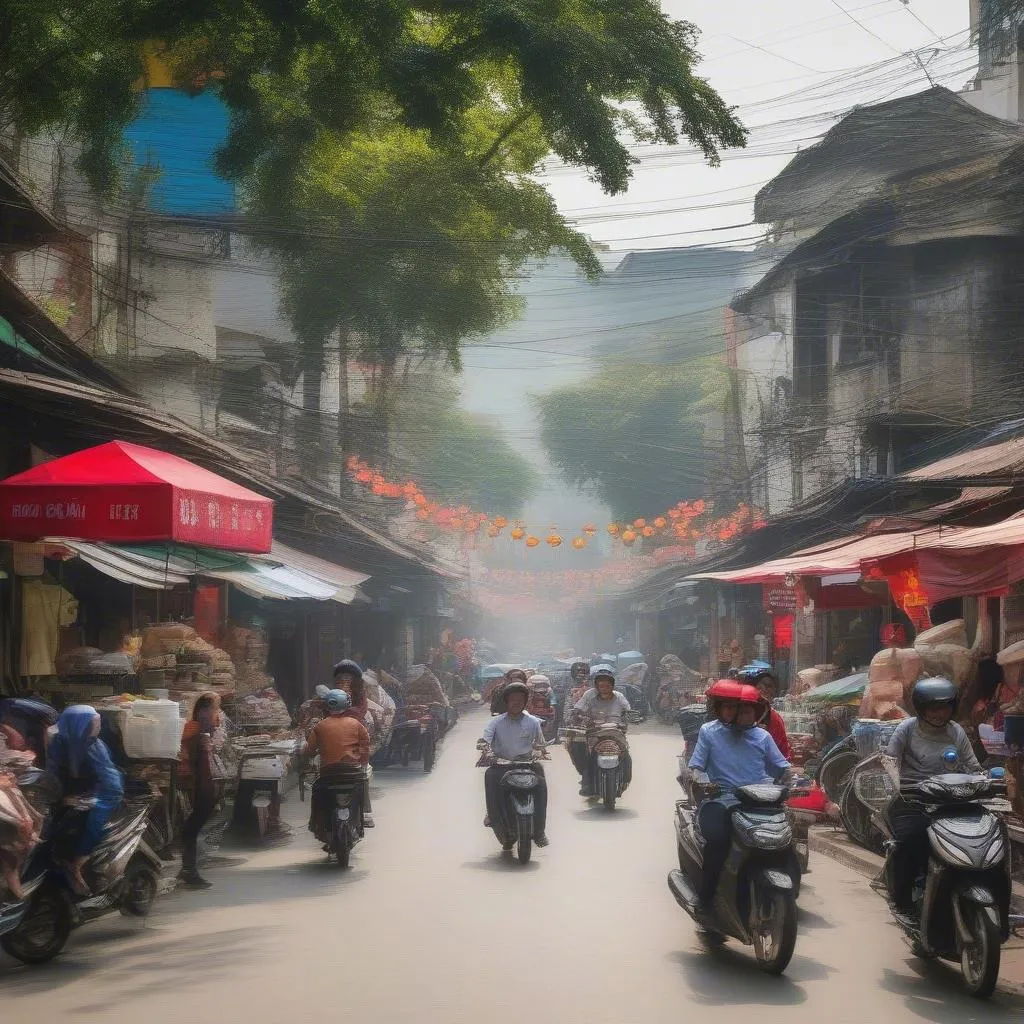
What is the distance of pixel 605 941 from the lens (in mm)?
8852

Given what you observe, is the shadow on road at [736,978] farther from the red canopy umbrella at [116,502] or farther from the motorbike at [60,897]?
the red canopy umbrella at [116,502]

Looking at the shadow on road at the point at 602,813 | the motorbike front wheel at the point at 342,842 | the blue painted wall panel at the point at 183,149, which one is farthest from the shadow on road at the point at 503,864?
the blue painted wall panel at the point at 183,149

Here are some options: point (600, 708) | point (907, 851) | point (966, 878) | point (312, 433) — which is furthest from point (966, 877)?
point (312, 433)

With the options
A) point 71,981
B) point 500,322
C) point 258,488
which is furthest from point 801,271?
point 71,981

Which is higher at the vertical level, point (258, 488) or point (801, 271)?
point (801, 271)

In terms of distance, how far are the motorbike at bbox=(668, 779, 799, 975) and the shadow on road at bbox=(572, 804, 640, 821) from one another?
313 inches

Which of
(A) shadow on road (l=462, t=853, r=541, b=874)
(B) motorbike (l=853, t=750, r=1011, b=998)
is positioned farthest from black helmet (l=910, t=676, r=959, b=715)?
(A) shadow on road (l=462, t=853, r=541, b=874)

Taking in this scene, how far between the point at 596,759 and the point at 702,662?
102 feet

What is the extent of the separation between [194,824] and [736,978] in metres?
5.25

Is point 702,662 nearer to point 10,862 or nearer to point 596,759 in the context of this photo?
point 596,759

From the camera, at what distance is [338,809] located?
1208cm

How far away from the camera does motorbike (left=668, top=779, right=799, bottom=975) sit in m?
7.66

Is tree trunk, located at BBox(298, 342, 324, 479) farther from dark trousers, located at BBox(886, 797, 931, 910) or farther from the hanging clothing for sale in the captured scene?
dark trousers, located at BBox(886, 797, 931, 910)

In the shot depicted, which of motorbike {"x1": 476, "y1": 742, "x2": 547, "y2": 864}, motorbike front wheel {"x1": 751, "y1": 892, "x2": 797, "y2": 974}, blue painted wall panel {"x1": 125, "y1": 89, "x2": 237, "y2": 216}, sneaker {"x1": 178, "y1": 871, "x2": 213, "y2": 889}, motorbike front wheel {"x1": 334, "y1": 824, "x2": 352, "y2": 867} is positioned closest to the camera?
motorbike front wheel {"x1": 751, "y1": 892, "x2": 797, "y2": 974}
